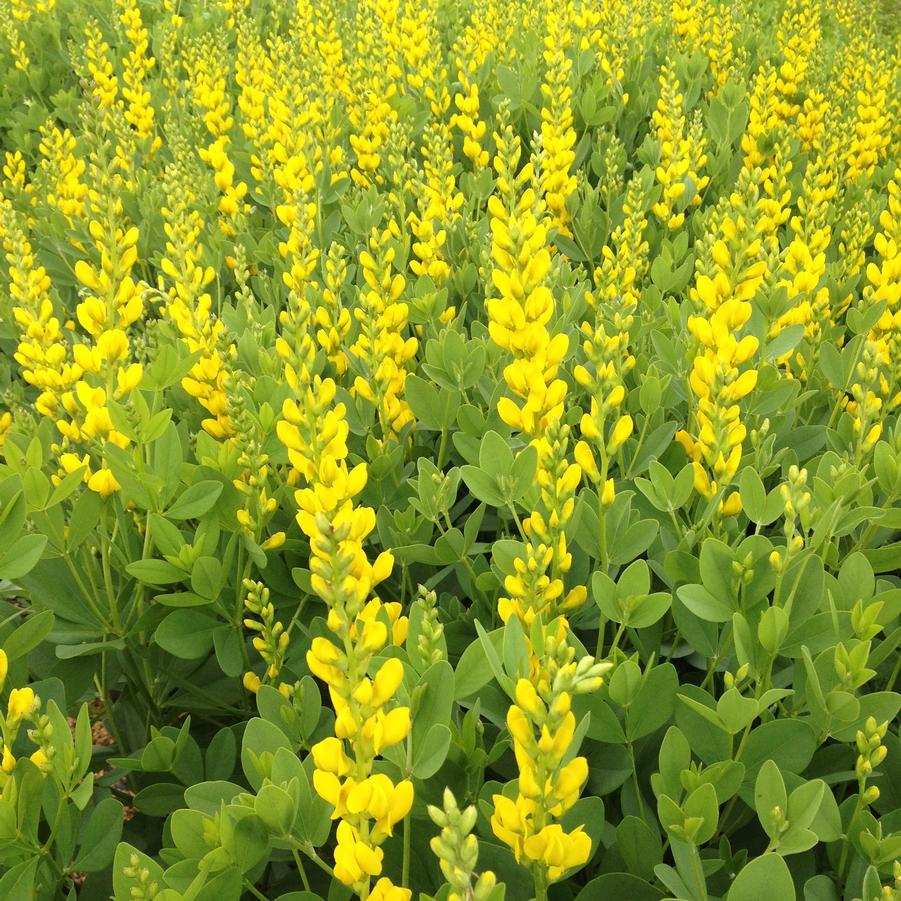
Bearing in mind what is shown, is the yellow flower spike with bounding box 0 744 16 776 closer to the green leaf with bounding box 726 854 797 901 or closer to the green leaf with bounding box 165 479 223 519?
the green leaf with bounding box 165 479 223 519

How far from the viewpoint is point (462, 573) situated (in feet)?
5.98

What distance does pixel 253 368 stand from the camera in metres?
2.17

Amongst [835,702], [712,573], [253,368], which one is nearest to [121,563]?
[253,368]

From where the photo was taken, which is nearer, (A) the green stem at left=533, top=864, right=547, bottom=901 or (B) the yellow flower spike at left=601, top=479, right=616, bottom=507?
(A) the green stem at left=533, top=864, right=547, bottom=901

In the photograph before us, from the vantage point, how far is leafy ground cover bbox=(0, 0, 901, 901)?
1134 millimetres

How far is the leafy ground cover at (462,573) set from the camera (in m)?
1.13

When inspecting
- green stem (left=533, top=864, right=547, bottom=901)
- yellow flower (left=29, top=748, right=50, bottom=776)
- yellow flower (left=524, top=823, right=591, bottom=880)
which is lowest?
green stem (left=533, top=864, right=547, bottom=901)

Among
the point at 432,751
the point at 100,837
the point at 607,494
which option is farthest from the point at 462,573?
the point at 100,837

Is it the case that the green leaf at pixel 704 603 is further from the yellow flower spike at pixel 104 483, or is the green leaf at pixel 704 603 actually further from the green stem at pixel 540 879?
the yellow flower spike at pixel 104 483

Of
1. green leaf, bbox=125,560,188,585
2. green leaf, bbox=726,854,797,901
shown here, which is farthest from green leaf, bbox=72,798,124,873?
green leaf, bbox=726,854,797,901

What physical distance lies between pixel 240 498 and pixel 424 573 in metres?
0.46

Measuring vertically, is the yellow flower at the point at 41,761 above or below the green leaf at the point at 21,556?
below

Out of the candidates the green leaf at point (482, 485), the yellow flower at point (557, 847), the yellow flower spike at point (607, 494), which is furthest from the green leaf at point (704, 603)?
the yellow flower at point (557, 847)

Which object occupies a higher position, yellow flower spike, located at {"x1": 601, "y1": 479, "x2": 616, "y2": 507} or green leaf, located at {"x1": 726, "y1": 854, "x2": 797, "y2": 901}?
yellow flower spike, located at {"x1": 601, "y1": 479, "x2": 616, "y2": 507}
